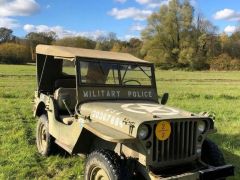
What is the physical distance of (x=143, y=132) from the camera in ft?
16.4

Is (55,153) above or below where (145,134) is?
below

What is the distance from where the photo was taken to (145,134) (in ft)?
16.4

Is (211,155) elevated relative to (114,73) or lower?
lower

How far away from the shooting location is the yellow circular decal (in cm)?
500

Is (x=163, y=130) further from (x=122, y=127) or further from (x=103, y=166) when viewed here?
(x=103, y=166)

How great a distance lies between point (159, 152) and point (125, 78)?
208cm

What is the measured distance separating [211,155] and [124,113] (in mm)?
1393

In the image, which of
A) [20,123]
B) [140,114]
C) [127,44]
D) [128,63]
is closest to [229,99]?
[20,123]

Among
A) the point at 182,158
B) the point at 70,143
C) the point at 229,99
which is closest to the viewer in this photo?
the point at 182,158

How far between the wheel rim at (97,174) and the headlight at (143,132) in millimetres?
702

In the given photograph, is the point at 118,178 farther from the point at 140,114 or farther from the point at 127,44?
the point at 127,44

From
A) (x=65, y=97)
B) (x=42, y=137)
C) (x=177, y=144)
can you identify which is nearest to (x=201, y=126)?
(x=177, y=144)

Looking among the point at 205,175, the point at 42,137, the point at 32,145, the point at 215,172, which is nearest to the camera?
the point at 205,175

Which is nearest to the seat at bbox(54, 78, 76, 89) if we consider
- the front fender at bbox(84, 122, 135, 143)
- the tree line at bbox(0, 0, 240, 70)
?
the front fender at bbox(84, 122, 135, 143)
